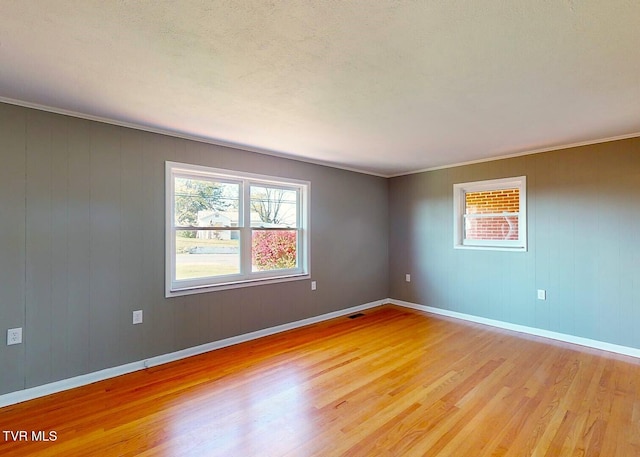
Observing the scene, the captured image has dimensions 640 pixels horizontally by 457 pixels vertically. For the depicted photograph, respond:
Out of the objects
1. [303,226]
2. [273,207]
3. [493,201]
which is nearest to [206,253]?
[273,207]

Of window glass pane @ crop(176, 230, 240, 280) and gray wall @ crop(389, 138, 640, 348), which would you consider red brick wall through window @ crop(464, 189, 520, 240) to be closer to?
gray wall @ crop(389, 138, 640, 348)

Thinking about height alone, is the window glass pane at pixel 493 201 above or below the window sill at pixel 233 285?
above

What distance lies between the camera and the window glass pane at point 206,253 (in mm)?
3391

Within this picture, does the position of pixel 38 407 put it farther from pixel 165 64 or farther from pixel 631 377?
pixel 631 377

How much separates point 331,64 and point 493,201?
11.7 ft

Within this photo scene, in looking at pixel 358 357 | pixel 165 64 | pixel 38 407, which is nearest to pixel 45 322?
pixel 38 407

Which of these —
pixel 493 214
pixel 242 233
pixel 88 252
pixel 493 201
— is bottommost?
pixel 88 252

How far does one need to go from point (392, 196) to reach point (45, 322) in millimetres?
4806

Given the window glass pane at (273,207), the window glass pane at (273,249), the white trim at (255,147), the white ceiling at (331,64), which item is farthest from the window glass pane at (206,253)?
the white ceiling at (331,64)

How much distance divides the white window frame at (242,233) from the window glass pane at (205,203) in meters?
0.06

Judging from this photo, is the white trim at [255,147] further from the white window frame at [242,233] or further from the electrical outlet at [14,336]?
the electrical outlet at [14,336]

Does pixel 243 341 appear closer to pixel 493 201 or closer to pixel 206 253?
pixel 206 253

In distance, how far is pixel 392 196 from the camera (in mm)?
5637

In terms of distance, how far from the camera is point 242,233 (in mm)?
3848
